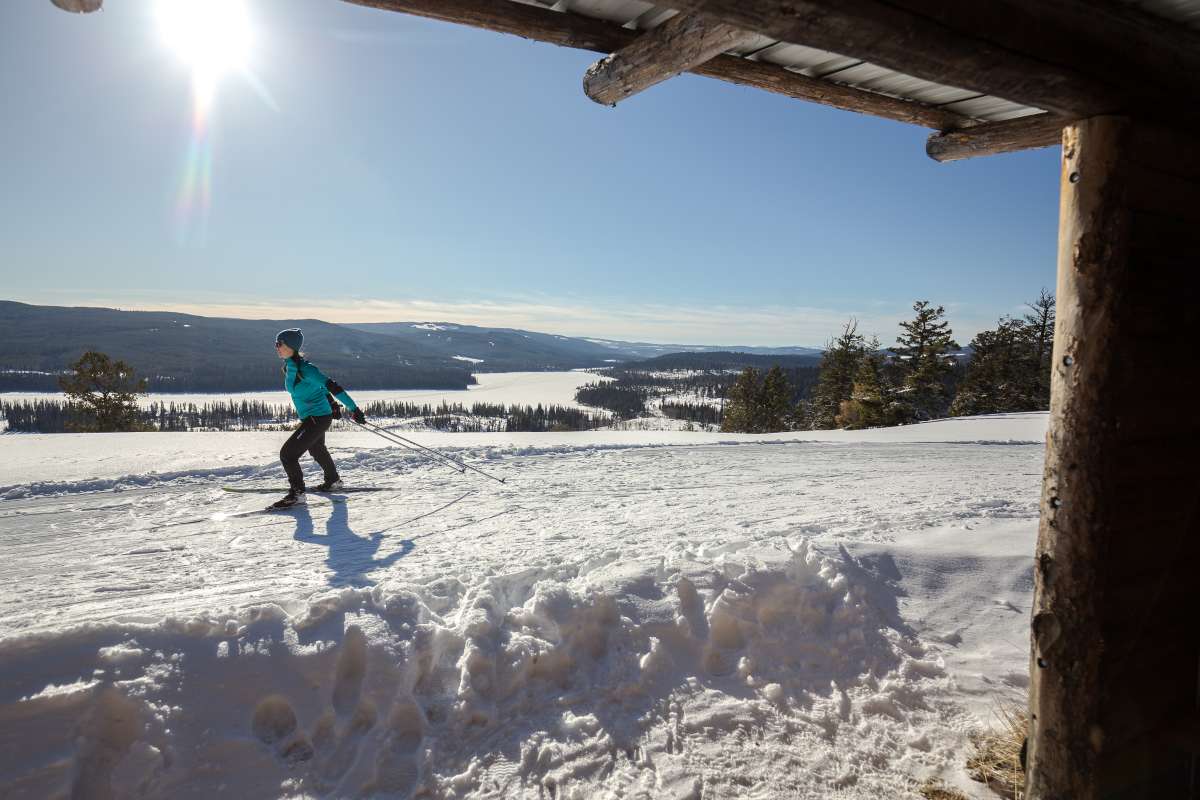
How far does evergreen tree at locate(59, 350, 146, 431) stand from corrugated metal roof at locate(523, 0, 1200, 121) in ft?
138

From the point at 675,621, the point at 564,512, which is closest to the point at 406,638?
the point at 675,621

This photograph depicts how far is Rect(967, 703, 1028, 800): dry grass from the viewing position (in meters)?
2.73

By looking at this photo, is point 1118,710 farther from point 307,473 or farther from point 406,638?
point 307,473

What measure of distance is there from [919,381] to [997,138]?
35305 millimetres

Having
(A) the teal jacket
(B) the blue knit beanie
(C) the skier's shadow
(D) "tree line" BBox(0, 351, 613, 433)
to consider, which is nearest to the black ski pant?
(A) the teal jacket

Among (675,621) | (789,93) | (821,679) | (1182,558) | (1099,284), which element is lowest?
(821,679)

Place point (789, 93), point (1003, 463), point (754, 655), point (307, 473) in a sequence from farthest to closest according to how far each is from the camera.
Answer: point (1003, 463) → point (307, 473) → point (754, 655) → point (789, 93)

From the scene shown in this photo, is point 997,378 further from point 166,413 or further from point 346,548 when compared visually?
point 166,413

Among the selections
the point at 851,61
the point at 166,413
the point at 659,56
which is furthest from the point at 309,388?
the point at 166,413

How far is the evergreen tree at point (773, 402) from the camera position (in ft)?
145

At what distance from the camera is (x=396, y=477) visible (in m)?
8.61

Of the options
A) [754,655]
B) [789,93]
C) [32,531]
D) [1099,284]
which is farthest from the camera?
[32,531]

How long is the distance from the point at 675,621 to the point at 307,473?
7.22 metres

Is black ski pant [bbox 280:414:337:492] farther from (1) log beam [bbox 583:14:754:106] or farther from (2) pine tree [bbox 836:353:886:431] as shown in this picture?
(2) pine tree [bbox 836:353:886:431]
